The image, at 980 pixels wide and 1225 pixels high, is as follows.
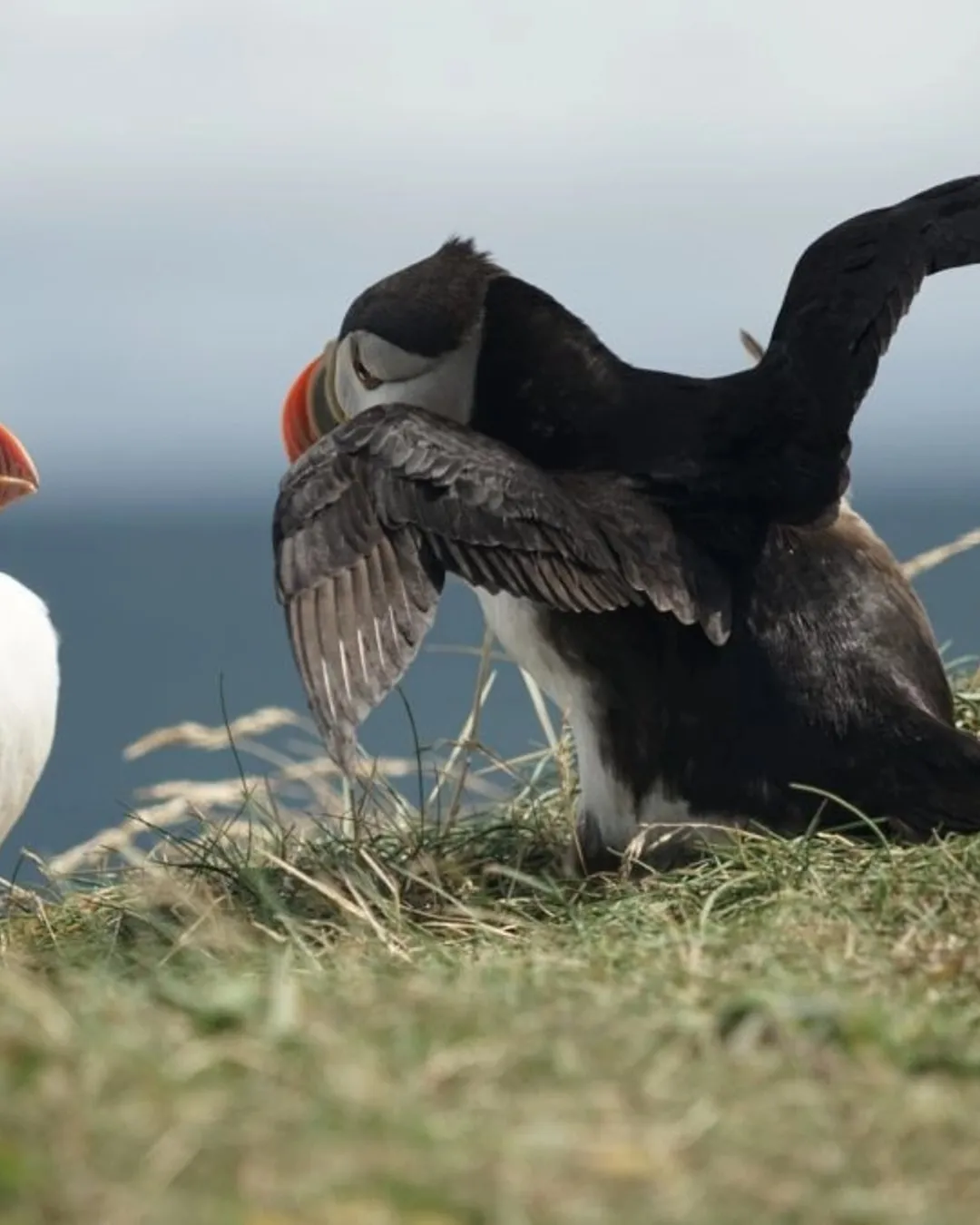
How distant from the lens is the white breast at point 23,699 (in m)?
4.41

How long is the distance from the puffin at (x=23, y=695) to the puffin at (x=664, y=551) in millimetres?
730

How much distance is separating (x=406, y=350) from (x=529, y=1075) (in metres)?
2.34

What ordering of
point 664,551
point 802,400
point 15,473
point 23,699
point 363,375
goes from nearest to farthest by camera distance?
point 664,551, point 802,400, point 23,699, point 363,375, point 15,473

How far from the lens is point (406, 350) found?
4449 millimetres

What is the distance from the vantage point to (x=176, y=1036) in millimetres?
2252

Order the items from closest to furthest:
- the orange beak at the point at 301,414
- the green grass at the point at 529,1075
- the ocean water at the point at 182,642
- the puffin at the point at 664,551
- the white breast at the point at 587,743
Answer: the green grass at the point at 529,1075
the puffin at the point at 664,551
the white breast at the point at 587,743
the orange beak at the point at 301,414
the ocean water at the point at 182,642

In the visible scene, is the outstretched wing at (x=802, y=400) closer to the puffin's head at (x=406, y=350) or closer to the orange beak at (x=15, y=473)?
the puffin's head at (x=406, y=350)

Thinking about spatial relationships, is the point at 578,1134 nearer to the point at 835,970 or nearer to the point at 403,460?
the point at 835,970

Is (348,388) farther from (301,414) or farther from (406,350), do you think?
(406,350)

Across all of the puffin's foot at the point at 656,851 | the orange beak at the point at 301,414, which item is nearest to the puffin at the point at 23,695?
the orange beak at the point at 301,414

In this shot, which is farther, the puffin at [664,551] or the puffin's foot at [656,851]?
the puffin's foot at [656,851]

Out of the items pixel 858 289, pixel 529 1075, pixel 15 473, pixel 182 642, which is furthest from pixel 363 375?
pixel 182 642

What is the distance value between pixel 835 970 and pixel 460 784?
67.7 inches

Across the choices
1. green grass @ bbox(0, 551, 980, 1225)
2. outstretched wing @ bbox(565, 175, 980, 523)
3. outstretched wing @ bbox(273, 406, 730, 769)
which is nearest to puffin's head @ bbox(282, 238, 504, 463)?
outstretched wing @ bbox(565, 175, 980, 523)
